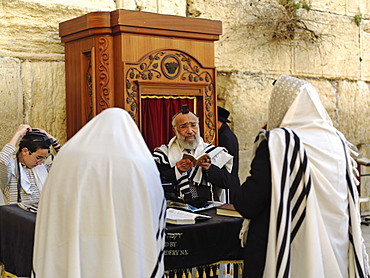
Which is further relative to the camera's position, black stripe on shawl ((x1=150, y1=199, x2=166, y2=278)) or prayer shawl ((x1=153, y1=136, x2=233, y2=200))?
prayer shawl ((x1=153, y1=136, x2=233, y2=200))

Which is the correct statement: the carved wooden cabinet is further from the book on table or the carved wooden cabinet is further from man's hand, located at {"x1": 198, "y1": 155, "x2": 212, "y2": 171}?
the book on table

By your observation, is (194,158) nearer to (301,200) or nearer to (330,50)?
(301,200)

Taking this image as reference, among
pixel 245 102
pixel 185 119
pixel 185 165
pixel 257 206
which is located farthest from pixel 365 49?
pixel 257 206

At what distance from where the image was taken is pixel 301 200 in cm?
302

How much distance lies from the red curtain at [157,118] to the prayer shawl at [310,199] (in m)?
2.41

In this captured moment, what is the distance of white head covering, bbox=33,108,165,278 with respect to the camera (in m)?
2.82

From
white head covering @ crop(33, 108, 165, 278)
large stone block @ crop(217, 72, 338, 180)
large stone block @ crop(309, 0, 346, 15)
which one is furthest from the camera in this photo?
large stone block @ crop(309, 0, 346, 15)

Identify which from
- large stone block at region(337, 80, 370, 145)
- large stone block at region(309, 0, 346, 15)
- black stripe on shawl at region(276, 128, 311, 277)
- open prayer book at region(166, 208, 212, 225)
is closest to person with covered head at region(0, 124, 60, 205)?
open prayer book at region(166, 208, 212, 225)

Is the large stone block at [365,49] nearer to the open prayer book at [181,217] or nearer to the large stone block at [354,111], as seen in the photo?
the large stone block at [354,111]

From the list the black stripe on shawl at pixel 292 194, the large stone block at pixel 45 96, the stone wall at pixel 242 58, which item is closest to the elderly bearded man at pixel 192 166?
the black stripe on shawl at pixel 292 194

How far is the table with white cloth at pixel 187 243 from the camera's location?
343 centimetres

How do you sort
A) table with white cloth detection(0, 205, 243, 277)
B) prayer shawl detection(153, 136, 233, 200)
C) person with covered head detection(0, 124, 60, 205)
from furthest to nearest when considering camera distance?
prayer shawl detection(153, 136, 233, 200) < person with covered head detection(0, 124, 60, 205) < table with white cloth detection(0, 205, 243, 277)

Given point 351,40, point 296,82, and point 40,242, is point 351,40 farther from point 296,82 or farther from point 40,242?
point 40,242

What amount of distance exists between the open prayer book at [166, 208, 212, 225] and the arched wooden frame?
1678 millimetres
